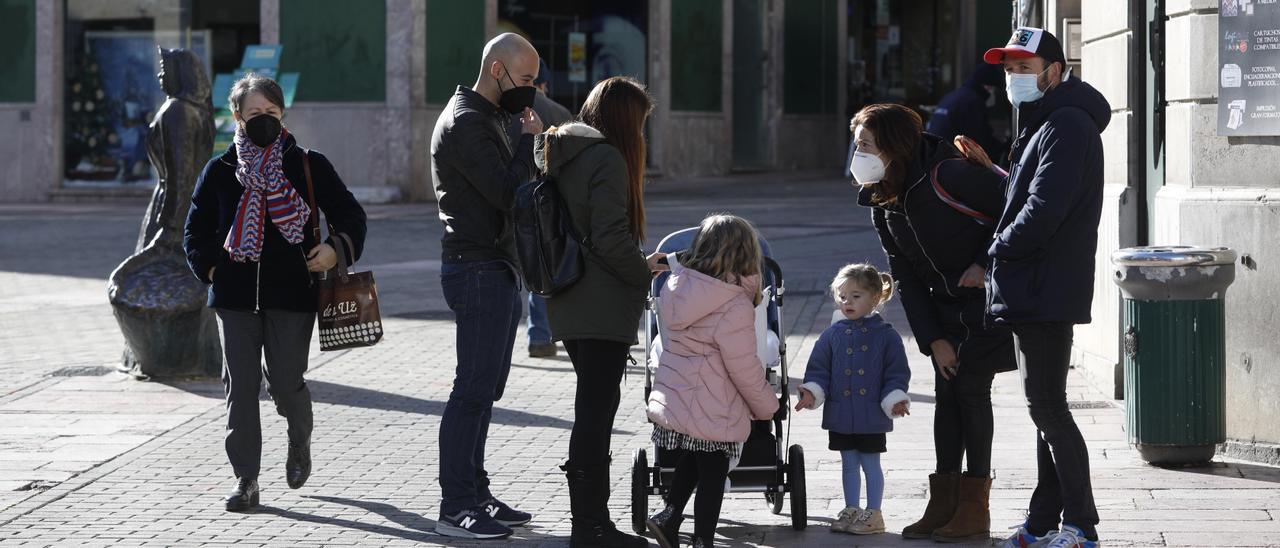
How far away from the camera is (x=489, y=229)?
20.5ft

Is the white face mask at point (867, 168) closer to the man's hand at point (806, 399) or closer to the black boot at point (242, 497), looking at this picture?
the man's hand at point (806, 399)

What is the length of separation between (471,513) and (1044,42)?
8.32 ft

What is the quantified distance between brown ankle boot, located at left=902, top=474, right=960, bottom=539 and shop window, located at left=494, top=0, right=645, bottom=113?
836 inches

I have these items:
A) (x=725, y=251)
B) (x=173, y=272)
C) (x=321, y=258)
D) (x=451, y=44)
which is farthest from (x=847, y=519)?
(x=451, y=44)

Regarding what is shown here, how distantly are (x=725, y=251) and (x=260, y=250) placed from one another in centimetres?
193

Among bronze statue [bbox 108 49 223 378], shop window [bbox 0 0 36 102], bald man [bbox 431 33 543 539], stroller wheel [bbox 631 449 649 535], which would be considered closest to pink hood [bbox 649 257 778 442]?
stroller wheel [bbox 631 449 649 535]

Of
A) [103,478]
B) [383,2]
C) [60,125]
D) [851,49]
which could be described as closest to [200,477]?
[103,478]

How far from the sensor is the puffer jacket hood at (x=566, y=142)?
570 cm

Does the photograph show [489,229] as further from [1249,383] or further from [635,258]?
[1249,383]

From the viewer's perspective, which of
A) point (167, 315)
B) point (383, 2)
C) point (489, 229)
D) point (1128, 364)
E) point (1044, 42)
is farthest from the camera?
point (383, 2)

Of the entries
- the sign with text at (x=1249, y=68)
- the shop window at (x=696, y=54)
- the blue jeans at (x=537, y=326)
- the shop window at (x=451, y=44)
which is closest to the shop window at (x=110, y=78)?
the shop window at (x=451, y=44)

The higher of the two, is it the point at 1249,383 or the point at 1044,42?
the point at 1044,42

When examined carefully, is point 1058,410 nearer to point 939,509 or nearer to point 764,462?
point 939,509

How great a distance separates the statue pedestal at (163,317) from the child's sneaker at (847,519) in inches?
192
